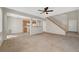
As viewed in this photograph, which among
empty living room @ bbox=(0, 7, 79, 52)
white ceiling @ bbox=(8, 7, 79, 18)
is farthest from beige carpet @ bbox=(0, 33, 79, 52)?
white ceiling @ bbox=(8, 7, 79, 18)

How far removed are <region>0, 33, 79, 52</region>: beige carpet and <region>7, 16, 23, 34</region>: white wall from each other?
0.15 metres

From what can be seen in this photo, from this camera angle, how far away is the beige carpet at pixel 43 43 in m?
1.77

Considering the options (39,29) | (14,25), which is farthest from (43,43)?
(14,25)

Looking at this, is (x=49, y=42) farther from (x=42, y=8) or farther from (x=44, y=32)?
(x=42, y=8)

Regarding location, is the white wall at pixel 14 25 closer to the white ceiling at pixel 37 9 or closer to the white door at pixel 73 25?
the white ceiling at pixel 37 9

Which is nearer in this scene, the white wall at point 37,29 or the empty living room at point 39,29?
the empty living room at point 39,29

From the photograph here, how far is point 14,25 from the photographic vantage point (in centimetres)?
179

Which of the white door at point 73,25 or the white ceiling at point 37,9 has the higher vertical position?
the white ceiling at point 37,9

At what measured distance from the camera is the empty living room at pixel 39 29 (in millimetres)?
1742

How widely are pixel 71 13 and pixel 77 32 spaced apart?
0.39 metres

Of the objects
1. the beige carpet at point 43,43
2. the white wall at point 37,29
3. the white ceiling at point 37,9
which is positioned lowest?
the beige carpet at point 43,43

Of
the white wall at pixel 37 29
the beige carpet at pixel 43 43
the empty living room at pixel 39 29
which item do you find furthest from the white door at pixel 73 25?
the white wall at pixel 37 29

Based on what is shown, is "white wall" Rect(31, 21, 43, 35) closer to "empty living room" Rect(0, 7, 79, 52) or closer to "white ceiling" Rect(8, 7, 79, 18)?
"empty living room" Rect(0, 7, 79, 52)
